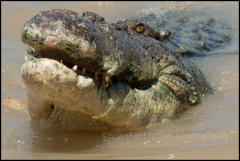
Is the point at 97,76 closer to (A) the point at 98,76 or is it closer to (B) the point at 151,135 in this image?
(A) the point at 98,76

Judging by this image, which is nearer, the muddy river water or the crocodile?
the crocodile

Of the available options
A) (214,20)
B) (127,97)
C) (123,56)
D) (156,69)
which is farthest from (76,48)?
(214,20)

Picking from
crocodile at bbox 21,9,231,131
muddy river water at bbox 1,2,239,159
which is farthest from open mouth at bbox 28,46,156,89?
muddy river water at bbox 1,2,239,159

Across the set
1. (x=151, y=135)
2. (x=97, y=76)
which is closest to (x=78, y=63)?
(x=97, y=76)

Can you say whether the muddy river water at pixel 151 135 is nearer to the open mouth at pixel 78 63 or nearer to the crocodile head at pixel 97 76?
the crocodile head at pixel 97 76

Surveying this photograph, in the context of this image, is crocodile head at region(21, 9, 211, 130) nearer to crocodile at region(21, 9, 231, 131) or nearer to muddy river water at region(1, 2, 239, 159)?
crocodile at region(21, 9, 231, 131)

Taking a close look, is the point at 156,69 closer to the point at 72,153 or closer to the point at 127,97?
the point at 127,97

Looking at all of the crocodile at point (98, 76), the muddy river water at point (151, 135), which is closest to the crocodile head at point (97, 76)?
the crocodile at point (98, 76)
